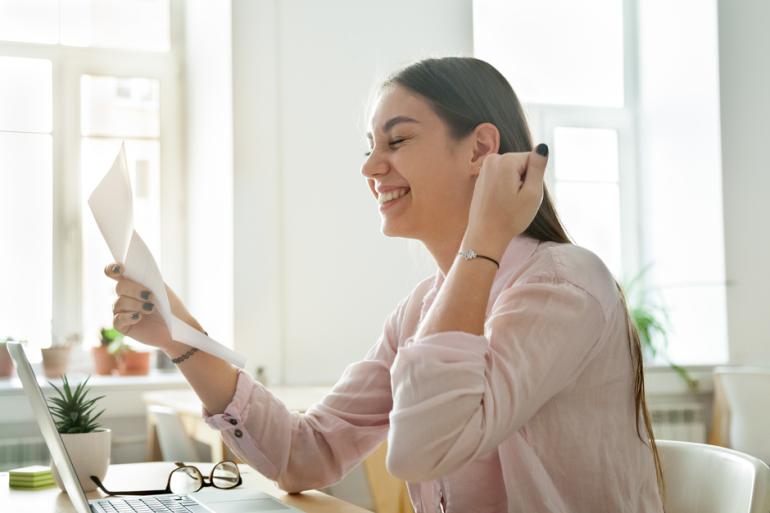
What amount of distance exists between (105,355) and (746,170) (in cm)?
297

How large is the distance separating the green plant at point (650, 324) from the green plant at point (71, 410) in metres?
3.15

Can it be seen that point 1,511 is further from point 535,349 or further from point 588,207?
point 588,207

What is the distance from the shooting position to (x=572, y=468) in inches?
47.3

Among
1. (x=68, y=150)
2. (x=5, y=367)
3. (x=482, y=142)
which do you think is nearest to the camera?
(x=482, y=142)

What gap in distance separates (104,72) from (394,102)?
3.07 m

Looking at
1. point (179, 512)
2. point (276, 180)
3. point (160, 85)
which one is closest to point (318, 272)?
point (276, 180)

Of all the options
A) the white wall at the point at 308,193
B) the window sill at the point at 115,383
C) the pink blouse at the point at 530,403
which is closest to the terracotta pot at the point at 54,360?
the window sill at the point at 115,383

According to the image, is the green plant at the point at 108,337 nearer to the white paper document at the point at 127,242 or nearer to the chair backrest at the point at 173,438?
the chair backrest at the point at 173,438

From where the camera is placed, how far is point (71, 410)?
1618 mm

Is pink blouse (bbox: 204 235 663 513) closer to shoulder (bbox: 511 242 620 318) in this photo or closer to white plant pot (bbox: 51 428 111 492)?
shoulder (bbox: 511 242 620 318)

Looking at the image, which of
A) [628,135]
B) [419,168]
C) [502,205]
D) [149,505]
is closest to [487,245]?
[502,205]

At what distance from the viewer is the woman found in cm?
111

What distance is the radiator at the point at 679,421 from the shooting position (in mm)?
4273

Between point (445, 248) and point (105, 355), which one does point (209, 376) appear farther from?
point (105, 355)
